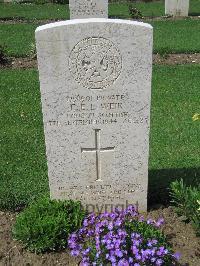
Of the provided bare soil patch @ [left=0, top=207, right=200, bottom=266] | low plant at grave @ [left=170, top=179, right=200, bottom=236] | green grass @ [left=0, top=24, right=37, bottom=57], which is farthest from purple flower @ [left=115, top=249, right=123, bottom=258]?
green grass @ [left=0, top=24, right=37, bottom=57]

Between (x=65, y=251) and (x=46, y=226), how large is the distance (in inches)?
12.4

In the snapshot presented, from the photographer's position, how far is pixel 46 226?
13.2 feet

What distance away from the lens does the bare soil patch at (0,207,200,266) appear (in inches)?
158

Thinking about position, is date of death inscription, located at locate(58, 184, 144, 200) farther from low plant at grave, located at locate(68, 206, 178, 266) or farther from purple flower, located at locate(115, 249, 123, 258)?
purple flower, located at locate(115, 249, 123, 258)

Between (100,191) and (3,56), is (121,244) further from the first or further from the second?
(3,56)

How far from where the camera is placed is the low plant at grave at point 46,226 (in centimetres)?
401

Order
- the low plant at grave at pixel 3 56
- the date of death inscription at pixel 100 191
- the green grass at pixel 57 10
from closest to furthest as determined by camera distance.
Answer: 1. the date of death inscription at pixel 100 191
2. the low plant at grave at pixel 3 56
3. the green grass at pixel 57 10

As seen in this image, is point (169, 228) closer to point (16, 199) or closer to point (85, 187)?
point (85, 187)

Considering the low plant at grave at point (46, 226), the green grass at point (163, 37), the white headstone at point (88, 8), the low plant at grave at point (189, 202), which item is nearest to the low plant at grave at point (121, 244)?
the low plant at grave at point (46, 226)

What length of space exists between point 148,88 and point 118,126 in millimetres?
461

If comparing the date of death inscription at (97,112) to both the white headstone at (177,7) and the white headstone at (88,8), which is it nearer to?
the white headstone at (88,8)

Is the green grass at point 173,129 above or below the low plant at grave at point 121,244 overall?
below

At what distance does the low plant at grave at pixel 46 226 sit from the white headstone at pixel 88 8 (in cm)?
801

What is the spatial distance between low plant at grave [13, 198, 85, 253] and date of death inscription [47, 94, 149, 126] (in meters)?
0.82
